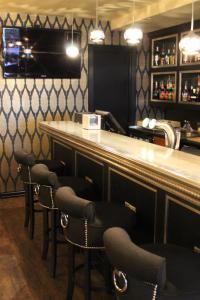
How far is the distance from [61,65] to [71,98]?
1.66ft

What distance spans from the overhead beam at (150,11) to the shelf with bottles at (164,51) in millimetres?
651

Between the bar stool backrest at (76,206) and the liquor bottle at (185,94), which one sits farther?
the liquor bottle at (185,94)

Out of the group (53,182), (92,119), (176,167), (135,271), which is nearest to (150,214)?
(176,167)

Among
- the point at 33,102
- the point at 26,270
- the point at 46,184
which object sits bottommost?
the point at 26,270

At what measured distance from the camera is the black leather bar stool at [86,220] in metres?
2.12

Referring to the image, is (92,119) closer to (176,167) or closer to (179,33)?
(176,167)

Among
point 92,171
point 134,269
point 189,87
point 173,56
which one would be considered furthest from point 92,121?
point 134,269

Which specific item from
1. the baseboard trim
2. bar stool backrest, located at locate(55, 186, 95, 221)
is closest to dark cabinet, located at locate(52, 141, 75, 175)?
the baseboard trim

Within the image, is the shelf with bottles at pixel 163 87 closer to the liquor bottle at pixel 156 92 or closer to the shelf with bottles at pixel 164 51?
the liquor bottle at pixel 156 92

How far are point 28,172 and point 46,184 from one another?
80 cm

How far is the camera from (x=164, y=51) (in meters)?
5.68

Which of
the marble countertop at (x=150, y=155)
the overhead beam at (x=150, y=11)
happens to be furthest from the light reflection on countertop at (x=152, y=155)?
the overhead beam at (x=150, y=11)

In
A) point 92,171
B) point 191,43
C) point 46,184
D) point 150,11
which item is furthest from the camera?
point 150,11

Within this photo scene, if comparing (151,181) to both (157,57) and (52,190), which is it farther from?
(157,57)
